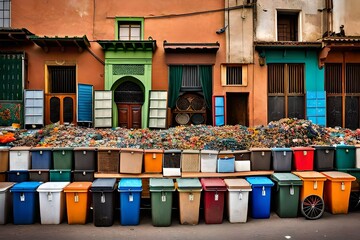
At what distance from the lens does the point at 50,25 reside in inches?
500

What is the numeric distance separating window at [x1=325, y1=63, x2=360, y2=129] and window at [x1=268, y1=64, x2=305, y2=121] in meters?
1.26

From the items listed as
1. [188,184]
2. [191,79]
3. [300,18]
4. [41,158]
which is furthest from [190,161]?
[300,18]

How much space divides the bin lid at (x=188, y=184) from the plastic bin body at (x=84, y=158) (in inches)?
91.1

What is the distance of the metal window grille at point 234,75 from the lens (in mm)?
13062

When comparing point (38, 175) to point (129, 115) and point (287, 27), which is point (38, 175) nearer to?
point (129, 115)

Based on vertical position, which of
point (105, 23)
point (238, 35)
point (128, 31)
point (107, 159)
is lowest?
point (107, 159)

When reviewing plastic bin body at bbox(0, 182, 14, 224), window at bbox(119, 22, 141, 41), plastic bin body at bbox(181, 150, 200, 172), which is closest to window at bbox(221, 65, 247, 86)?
window at bbox(119, 22, 141, 41)

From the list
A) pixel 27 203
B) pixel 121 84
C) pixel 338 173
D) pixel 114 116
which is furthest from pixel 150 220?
pixel 121 84

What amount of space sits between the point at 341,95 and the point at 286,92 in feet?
8.48

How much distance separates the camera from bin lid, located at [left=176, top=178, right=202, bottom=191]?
22.0 ft

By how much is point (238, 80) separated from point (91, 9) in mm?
7367

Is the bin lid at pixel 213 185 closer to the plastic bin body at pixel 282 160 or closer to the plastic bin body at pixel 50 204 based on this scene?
the plastic bin body at pixel 282 160

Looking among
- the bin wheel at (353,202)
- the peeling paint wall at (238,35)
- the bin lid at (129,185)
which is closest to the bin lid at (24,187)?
the bin lid at (129,185)

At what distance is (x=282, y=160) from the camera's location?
25.3ft
